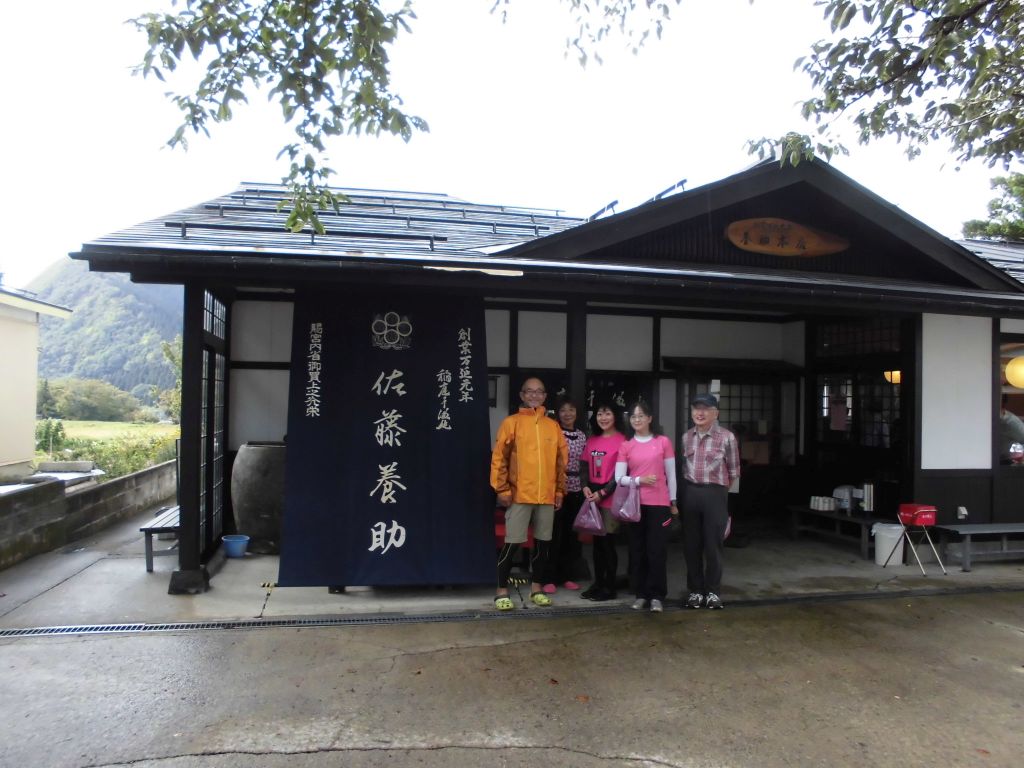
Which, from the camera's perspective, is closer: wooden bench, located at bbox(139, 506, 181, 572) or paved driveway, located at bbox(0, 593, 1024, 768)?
paved driveway, located at bbox(0, 593, 1024, 768)

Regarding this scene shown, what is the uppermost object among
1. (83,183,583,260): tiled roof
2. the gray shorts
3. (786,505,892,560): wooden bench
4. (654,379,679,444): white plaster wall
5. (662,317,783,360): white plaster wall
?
(83,183,583,260): tiled roof

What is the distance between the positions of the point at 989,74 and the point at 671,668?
640cm

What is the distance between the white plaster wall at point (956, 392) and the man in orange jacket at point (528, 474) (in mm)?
4598

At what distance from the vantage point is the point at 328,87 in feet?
15.6

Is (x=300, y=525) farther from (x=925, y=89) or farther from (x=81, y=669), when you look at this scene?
(x=925, y=89)

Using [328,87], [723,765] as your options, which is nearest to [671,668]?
[723,765]

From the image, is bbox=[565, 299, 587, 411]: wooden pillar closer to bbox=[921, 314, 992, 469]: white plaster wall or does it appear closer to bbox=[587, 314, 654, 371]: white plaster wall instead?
bbox=[587, 314, 654, 371]: white plaster wall

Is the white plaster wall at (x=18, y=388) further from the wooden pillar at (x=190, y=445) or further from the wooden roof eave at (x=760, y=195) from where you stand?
the wooden roof eave at (x=760, y=195)

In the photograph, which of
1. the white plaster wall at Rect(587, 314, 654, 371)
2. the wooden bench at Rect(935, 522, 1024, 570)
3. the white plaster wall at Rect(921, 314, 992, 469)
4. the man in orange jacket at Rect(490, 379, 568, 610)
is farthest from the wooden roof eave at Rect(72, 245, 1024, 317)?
the wooden bench at Rect(935, 522, 1024, 570)

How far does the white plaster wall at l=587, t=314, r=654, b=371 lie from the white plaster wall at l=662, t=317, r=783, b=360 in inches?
10.4

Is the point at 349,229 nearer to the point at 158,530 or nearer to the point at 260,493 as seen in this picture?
the point at 260,493

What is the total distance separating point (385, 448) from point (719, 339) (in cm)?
511

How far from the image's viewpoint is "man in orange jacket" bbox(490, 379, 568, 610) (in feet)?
16.8

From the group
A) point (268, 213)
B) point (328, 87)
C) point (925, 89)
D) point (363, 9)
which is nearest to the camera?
point (363, 9)
